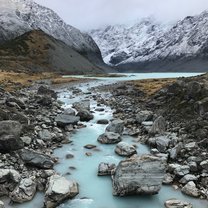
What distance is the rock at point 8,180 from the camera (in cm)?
1930

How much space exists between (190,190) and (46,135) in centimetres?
1272

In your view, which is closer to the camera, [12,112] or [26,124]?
[26,124]

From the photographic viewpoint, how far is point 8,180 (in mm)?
19938

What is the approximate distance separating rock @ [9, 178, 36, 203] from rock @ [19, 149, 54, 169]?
2616 millimetres

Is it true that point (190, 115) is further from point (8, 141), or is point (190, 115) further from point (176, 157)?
point (8, 141)

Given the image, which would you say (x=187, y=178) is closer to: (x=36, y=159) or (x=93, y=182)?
(x=93, y=182)

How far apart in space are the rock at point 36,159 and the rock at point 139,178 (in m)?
5.06

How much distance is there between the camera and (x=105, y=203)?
1873 cm

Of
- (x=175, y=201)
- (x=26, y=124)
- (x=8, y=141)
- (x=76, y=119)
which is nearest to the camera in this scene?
(x=175, y=201)

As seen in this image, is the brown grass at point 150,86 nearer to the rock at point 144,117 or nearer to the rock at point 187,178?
the rock at point 144,117

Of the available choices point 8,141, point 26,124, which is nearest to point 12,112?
point 26,124

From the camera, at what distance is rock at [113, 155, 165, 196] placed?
19.0 metres

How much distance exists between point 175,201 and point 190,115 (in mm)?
16278

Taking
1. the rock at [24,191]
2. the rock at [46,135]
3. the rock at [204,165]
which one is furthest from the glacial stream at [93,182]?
the rock at [204,165]
